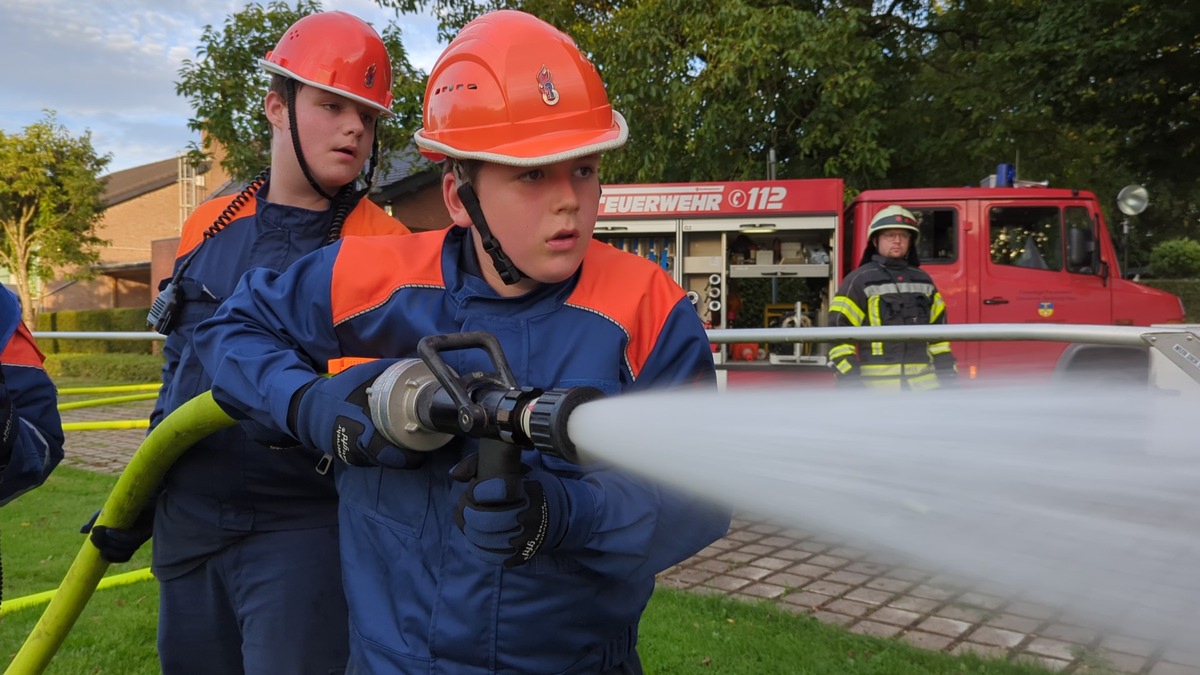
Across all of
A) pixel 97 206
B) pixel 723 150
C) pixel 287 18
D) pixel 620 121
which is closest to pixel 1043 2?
pixel 723 150

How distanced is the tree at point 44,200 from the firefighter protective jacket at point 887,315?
90.9ft

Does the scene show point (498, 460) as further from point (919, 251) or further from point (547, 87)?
point (919, 251)

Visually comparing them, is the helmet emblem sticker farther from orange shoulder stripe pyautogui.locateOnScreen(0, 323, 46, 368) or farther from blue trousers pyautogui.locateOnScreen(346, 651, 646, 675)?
orange shoulder stripe pyautogui.locateOnScreen(0, 323, 46, 368)

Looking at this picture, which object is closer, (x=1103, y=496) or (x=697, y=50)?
(x=1103, y=496)

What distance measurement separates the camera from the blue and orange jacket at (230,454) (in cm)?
223

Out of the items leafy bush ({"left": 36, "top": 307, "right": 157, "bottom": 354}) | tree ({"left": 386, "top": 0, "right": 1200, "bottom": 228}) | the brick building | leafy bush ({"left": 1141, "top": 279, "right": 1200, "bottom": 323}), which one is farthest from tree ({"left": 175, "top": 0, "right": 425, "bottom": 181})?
leafy bush ({"left": 1141, "top": 279, "right": 1200, "bottom": 323})

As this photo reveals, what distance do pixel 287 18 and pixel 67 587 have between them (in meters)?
11.2

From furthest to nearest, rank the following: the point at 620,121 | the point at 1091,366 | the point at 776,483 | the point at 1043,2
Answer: the point at 1043,2 → the point at 1091,366 → the point at 620,121 → the point at 776,483

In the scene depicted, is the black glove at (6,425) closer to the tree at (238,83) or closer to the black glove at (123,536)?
the black glove at (123,536)

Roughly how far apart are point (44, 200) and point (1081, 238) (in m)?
29.1

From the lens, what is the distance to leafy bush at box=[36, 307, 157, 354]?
84.7 ft

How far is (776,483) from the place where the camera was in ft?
Result: 4.09

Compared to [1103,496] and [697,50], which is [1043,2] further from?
[1103,496]

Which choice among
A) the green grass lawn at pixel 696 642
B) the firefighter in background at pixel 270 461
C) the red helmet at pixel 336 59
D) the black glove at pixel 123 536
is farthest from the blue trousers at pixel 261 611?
the green grass lawn at pixel 696 642
